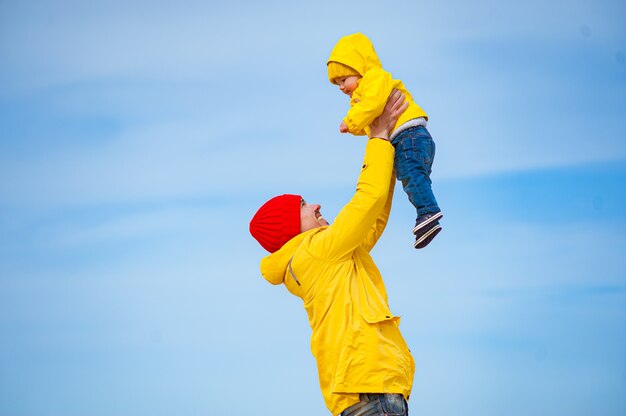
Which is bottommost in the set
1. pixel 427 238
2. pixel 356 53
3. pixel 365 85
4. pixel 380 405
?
pixel 380 405

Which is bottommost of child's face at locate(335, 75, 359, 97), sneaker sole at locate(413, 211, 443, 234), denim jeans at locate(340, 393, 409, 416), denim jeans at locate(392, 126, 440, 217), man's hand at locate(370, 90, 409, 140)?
denim jeans at locate(340, 393, 409, 416)

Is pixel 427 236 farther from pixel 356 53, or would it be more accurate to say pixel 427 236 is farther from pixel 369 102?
pixel 356 53

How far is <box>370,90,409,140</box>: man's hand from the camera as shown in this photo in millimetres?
5148

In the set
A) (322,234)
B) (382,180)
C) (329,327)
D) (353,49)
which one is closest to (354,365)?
(329,327)

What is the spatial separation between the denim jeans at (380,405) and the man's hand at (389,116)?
1618 mm

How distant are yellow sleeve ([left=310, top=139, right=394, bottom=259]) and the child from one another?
1.25 feet

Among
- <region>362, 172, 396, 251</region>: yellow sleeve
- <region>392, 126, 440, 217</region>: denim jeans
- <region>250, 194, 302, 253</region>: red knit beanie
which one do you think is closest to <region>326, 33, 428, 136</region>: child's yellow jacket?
<region>392, 126, 440, 217</region>: denim jeans

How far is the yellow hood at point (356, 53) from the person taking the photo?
5.26m

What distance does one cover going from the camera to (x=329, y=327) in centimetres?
476

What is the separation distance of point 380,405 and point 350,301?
24.3 inches

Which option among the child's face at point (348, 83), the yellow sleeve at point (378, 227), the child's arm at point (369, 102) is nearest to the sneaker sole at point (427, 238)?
the yellow sleeve at point (378, 227)

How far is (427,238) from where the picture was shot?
5.22 meters

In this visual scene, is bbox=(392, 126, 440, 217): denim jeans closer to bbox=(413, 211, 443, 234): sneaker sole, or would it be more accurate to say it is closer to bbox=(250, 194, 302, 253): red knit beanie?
bbox=(413, 211, 443, 234): sneaker sole

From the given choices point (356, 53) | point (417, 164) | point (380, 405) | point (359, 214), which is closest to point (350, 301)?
point (359, 214)
